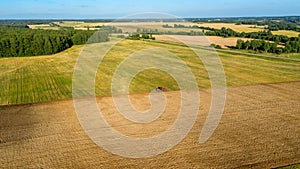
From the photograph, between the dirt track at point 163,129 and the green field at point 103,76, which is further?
the green field at point 103,76

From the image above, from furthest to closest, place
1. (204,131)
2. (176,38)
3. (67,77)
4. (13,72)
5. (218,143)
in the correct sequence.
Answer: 1. (176,38)
2. (13,72)
3. (67,77)
4. (204,131)
5. (218,143)

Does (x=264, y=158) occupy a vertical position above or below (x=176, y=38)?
below

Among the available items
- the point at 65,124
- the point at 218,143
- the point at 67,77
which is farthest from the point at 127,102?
the point at 67,77

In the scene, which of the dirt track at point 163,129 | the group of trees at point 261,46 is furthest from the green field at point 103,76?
the group of trees at point 261,46

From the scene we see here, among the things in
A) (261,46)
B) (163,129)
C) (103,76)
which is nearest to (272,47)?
(261,46)

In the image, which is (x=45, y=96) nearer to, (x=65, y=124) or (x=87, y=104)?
(x=87, y=104)

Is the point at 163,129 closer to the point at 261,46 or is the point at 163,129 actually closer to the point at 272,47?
the point at 272,47

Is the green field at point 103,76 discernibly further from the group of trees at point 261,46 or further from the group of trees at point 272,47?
the group of trees at point 272,47
